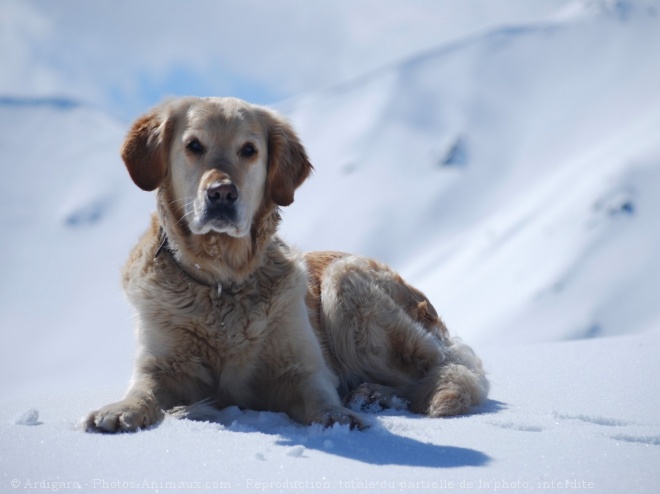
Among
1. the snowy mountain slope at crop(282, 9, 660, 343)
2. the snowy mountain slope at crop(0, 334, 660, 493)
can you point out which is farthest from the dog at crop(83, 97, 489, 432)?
the snowy mountain slope at crop(282, 9, 660, 343)

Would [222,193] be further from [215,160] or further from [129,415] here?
[129,415]

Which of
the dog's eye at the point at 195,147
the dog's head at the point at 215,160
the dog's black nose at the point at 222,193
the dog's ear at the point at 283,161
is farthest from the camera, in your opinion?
the dog's ear at the point at 283,161

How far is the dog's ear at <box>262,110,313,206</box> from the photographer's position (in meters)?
4.32

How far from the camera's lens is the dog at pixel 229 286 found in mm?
3805

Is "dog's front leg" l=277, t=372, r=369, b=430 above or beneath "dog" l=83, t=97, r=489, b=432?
beneath

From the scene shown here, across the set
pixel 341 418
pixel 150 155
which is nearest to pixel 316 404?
pixel 341 418

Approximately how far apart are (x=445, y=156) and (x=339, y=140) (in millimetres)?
20179

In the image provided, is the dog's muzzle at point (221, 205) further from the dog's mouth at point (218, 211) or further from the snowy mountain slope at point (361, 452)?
the snowy mountain slope at point (361, 452)

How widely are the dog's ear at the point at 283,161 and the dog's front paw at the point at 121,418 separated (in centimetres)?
158

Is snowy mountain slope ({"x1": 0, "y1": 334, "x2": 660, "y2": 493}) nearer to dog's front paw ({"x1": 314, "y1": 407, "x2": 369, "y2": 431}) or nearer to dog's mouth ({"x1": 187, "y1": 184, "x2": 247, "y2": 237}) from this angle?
dog's front paw ({"x1": 314, "y1": 407, "x2": 369, "y2": 431})

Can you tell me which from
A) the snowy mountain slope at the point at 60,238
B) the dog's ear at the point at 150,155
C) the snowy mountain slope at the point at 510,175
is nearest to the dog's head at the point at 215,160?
the dog's ear at the point at 150,155

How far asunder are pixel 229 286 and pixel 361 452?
1526 mm

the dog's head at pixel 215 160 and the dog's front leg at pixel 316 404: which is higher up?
the dog's head at pixel 215 160

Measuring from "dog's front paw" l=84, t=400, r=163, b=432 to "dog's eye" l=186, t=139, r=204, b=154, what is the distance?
1.49 meters
